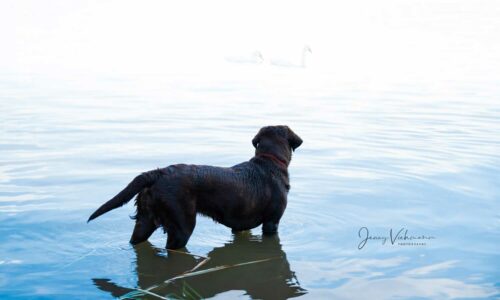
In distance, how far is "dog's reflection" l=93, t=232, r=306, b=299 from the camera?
5.67 m

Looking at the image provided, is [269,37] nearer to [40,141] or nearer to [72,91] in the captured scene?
[72,91]

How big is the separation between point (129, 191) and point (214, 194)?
758 mm

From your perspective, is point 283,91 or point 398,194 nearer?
point 398,194

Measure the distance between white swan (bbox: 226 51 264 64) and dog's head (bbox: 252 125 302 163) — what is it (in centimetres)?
2097

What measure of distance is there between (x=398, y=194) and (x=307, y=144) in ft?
12.0

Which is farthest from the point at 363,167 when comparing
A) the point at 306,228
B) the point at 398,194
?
the point at 306,228

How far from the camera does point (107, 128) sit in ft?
45.3

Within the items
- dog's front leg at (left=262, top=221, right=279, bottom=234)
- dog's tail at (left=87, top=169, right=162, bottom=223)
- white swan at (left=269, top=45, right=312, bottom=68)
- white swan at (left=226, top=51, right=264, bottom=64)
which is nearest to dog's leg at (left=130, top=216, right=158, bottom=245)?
dog's tail at (left=87, top=169, right=162, bottom=223)

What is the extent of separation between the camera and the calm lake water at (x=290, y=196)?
19.3ft

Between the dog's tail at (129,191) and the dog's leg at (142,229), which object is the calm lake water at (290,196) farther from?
the dog's tail at (129,191)

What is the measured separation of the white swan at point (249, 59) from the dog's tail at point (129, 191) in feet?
73.2

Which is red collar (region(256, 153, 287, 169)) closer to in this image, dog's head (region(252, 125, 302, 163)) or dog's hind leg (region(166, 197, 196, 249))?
dog's head (region(252, 125, 302, 163))
